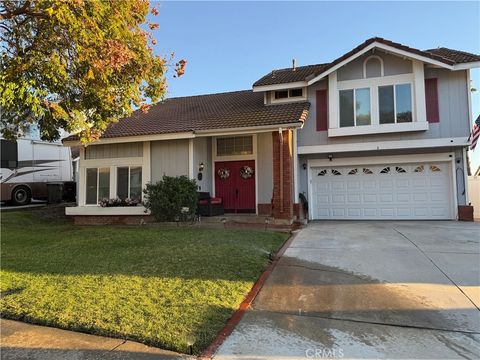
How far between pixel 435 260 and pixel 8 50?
383 inches

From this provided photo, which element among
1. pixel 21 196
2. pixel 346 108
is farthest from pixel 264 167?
pixel 21 196

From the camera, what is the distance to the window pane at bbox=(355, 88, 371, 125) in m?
14.2

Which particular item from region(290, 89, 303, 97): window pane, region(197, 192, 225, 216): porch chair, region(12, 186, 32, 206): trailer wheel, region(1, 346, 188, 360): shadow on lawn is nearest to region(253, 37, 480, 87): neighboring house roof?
region(290, 89, 303, 97): window pane

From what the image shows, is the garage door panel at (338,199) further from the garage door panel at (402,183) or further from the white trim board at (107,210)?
the white trim board at (107,210)

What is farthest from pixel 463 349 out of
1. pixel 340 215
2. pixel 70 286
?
pixel 340 215

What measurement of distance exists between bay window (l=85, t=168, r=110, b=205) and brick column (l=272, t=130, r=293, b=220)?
712 cm

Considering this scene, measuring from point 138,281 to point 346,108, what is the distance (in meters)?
11.3

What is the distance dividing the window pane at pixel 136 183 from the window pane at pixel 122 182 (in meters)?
0.26

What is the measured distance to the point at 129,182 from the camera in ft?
48.4

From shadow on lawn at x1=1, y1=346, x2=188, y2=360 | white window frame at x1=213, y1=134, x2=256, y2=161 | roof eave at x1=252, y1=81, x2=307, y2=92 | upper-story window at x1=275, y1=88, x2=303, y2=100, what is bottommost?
shadow on lawn at x1=1, y1=346, x2=188, y2=360

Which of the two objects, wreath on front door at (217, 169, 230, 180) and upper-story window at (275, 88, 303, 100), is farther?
upper-story window at (275, 88, 303, 100)

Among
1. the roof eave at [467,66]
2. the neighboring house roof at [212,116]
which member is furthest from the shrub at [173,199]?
the roof eave at [467,66]

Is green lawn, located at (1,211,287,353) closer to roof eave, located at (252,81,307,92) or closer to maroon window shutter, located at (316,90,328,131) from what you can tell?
maroon window shutter, located at (316,90,328,131)

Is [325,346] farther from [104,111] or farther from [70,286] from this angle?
[104,111]
